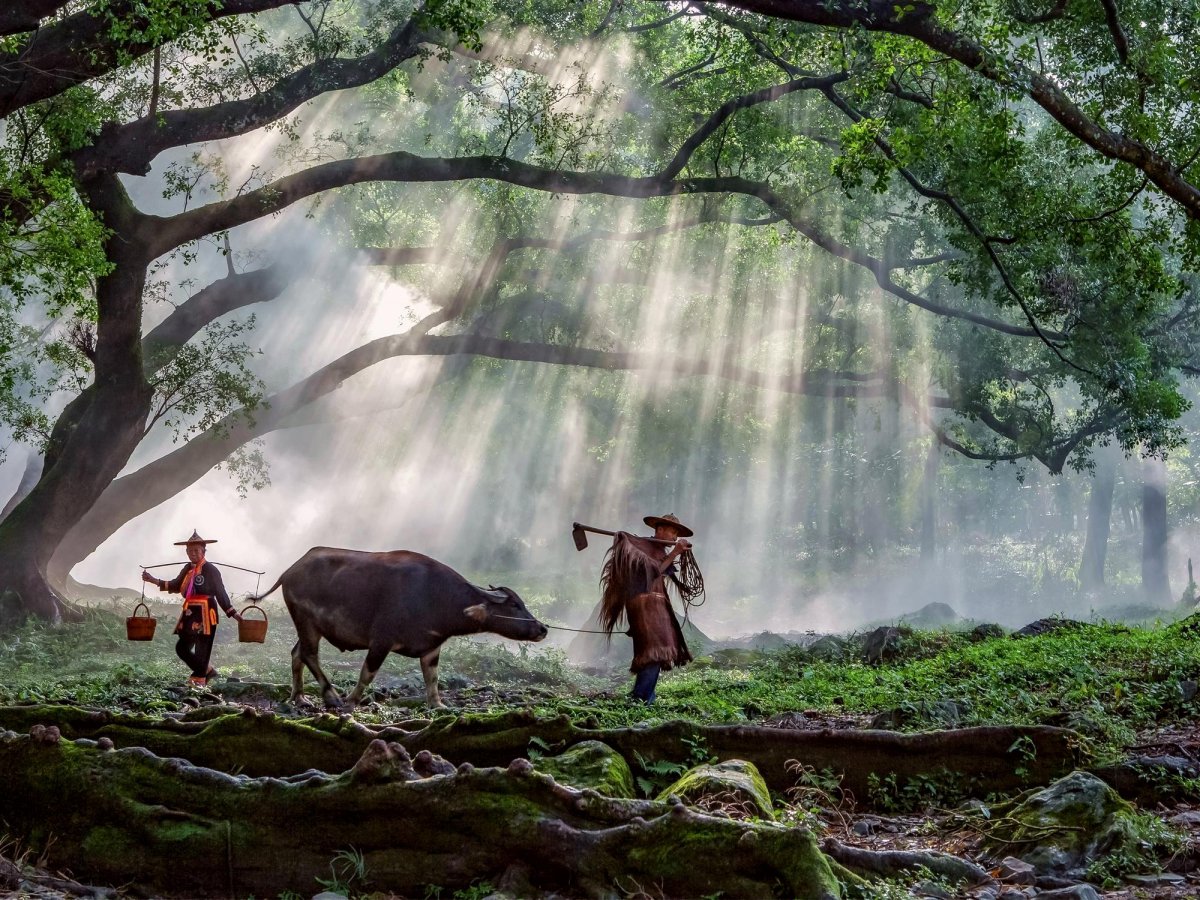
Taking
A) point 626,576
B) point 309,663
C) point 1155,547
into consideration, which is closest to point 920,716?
point 626,576

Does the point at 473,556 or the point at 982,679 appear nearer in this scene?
the point at 982,679

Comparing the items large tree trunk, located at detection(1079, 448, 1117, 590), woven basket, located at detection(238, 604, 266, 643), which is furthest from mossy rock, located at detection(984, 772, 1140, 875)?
large tree trunk, located at detection(1079, 448, 1117, 590)

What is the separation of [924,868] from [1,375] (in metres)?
15.7

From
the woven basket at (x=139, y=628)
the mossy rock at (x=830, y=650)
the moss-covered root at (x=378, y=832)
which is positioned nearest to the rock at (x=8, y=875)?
the moss-covered root at (x=378, y=832)

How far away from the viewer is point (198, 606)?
1319cm

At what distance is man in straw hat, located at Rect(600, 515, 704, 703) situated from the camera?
443 inches

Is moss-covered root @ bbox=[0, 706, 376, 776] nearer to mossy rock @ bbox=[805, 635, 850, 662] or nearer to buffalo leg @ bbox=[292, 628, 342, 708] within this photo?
buffalo leg @ bbox=[292, 628, 342, 708]

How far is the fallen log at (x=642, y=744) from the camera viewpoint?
7.01 meters

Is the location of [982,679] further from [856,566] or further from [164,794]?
[856,566]

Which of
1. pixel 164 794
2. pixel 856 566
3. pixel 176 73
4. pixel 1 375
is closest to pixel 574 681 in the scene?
pixel 1 375

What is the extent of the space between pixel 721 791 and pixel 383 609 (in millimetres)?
5839

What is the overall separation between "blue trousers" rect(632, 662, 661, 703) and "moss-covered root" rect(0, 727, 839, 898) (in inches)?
215

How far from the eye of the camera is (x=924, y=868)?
18.6ft

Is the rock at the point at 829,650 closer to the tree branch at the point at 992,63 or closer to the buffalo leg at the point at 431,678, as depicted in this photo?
the buffalo leg at the point at 431,678
